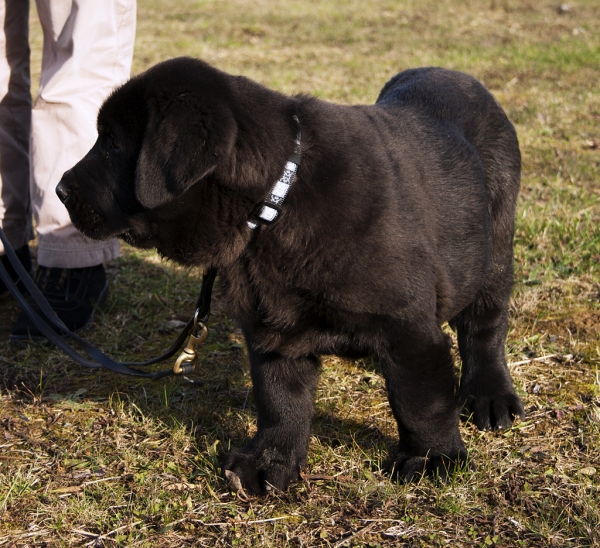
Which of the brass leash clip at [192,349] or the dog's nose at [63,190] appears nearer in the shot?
the dog's nose at [63,190]

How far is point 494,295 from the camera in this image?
312 cm

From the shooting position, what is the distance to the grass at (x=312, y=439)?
2.30 m

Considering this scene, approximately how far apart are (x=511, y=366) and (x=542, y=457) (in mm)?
660

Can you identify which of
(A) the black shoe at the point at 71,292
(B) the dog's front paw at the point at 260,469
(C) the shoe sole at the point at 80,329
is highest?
(B) the dog's front paw at the point at 260,469

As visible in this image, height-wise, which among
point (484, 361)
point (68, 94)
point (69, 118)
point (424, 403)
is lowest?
point (484, 361)

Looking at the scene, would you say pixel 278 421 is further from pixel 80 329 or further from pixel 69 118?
pixel 69 118

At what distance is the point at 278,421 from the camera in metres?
2.63

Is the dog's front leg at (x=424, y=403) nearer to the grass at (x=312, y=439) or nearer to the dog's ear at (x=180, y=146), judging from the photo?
the grass at (x=312, y=439)

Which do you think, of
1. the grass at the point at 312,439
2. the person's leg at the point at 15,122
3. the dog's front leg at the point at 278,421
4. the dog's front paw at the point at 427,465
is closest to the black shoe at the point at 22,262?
the person's leg at the point at 15,122

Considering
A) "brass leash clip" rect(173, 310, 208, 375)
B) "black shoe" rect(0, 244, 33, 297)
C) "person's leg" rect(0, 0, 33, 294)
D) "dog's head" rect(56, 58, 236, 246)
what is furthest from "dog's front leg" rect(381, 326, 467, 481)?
"black shoe" rect(0, 244, 33, 297)

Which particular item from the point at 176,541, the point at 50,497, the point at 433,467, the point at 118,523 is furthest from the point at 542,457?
the point at 50,497

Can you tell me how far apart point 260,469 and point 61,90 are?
2016 mm

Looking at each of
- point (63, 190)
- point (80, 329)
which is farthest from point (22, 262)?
point (63, 190)

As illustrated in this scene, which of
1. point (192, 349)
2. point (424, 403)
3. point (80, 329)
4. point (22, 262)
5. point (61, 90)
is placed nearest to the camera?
point (424, 403)
